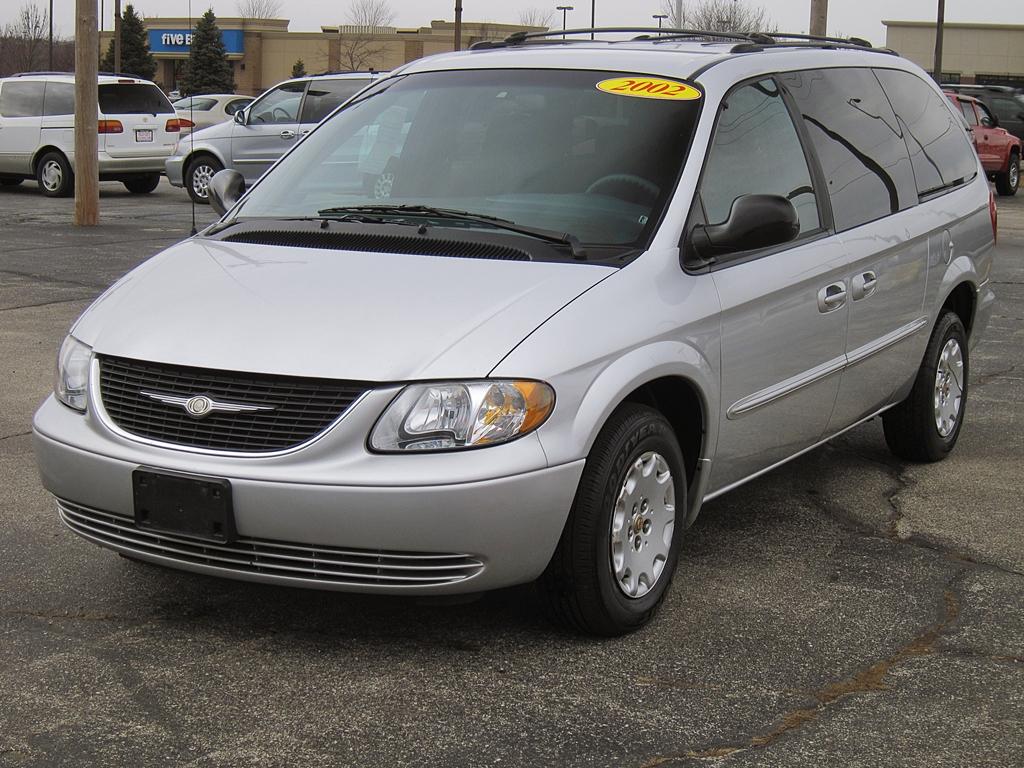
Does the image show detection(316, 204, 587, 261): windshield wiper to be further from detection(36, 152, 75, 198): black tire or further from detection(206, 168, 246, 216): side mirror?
detection(36, 152, 75, 198): black tire

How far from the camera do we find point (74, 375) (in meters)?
4.06

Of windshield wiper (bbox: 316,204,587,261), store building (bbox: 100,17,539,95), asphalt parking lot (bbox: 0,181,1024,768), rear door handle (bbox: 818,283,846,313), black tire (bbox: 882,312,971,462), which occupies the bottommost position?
asphalt parking lot (bbox: 0,181,1024,768)

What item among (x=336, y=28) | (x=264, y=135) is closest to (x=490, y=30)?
(x=336, y=28)

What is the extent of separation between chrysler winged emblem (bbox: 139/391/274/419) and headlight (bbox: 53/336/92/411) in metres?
0.36

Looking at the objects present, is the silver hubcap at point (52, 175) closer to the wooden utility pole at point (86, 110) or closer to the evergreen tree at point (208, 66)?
the wooden utility pole at point (86, 110)

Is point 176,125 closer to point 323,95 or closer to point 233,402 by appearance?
point 323,95

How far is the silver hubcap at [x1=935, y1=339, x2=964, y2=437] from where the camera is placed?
6156 mm

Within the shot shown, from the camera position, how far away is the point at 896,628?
13.8 feet

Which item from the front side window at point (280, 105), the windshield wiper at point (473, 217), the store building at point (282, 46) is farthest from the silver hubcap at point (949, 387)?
the store building at point (282, 46)

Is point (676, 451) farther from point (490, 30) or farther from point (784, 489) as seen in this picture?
point (490, 30)

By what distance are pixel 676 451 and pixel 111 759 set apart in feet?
5.89

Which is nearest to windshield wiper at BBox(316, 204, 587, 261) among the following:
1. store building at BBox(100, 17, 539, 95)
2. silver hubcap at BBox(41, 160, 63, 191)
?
silver hubcap at BBox(41, 160, 63, 191)

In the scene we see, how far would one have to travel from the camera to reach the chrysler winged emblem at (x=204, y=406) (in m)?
3.65

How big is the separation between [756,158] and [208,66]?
75.0 m
